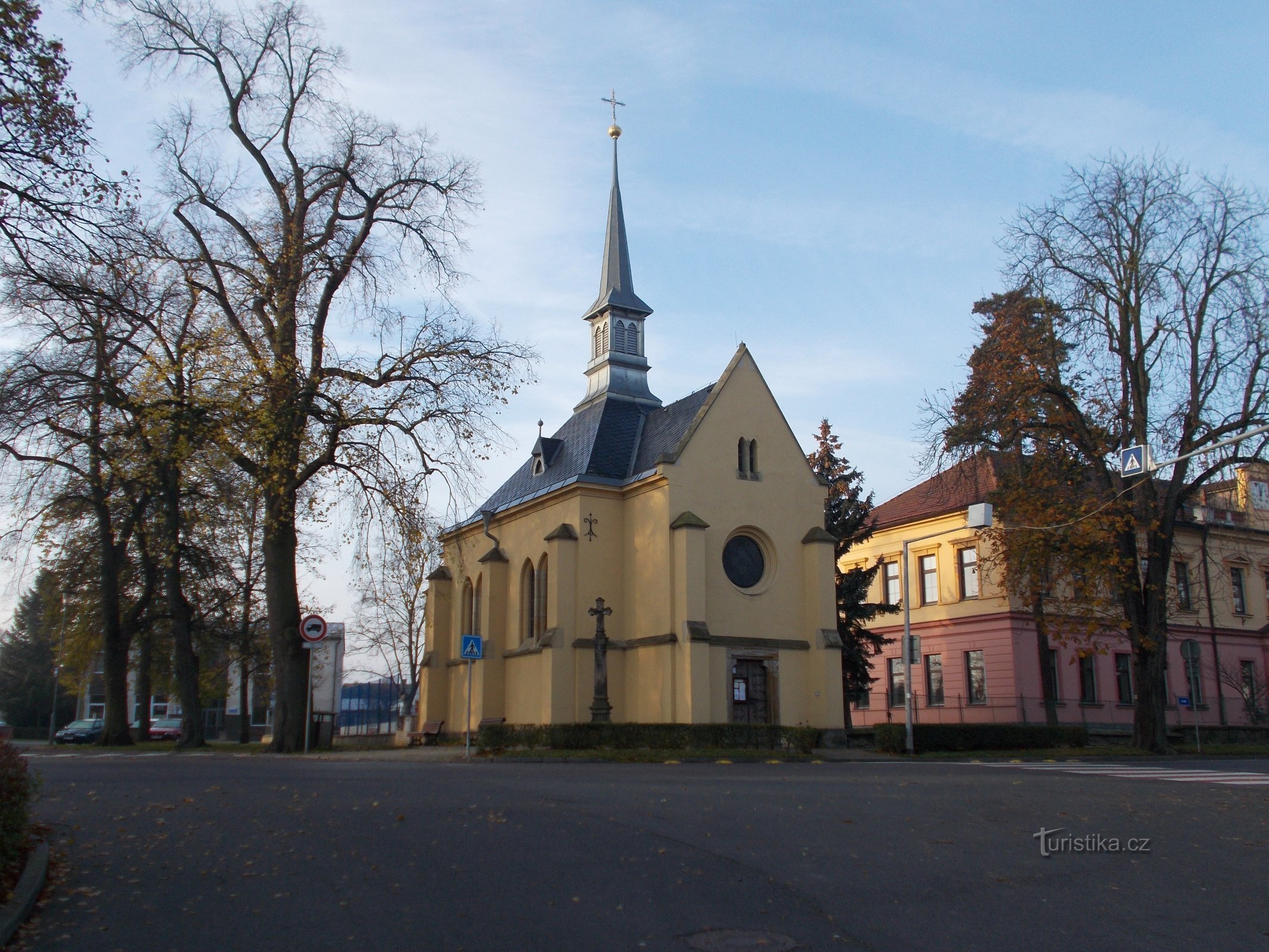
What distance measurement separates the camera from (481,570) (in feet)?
126

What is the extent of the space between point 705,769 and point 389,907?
47.0ft

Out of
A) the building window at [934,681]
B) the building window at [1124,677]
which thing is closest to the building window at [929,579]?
the building window at [934,681]

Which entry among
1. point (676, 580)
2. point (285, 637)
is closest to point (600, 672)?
point (676, 580)

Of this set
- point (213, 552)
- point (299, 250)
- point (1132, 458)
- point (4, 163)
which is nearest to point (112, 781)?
point (4, 163)

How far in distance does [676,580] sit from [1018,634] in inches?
761

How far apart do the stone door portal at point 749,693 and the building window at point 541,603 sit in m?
6.58

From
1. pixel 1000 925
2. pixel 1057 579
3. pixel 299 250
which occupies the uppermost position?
pixel 299 250

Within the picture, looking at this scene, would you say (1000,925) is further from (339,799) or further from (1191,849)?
(339,799)

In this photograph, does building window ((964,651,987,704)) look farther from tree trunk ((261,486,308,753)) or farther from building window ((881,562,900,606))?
tree trunk ((261,486,308,753))

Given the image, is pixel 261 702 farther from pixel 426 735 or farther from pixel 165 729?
pixel 426 735

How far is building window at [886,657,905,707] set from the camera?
4831cm

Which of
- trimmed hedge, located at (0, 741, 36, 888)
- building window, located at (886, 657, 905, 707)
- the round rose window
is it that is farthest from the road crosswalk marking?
building window, located at (886, 657, 905, 707)

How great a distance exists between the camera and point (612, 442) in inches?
1417

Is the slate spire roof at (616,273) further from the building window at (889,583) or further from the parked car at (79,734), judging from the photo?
the parked car at (79,734)
